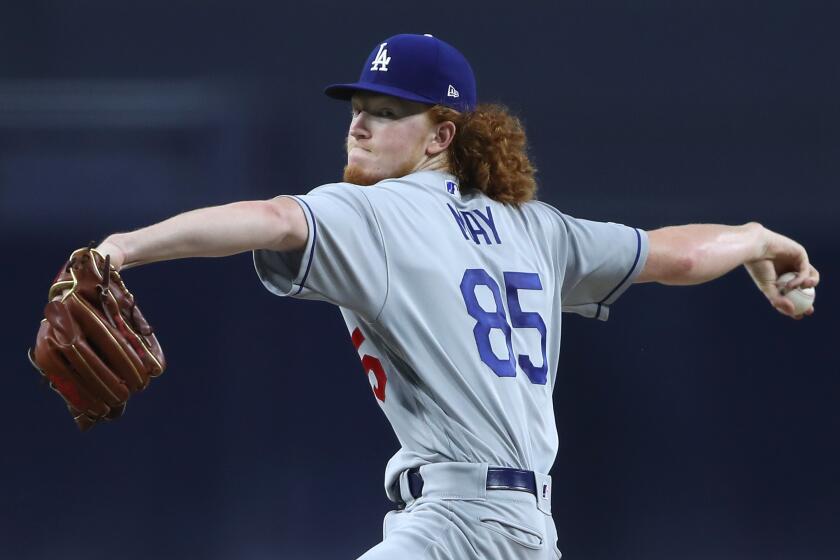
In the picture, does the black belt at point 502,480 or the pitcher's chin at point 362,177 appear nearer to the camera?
the black belt at point 502,480

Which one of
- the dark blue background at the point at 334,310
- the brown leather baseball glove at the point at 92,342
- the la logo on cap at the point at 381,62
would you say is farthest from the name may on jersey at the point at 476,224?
the dark blue background at the point at 334,310

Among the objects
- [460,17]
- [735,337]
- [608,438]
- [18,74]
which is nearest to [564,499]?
[608,438]

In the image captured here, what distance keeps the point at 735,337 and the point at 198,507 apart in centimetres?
156

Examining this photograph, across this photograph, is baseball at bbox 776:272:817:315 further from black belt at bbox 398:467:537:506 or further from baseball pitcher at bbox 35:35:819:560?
black belt at bbox 398:467:537:506

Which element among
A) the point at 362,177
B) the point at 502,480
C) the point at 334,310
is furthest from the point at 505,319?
the point at 334,310

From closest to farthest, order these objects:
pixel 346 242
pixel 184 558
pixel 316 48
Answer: pixel 346 242
pixel 184 558
pixel 316 48

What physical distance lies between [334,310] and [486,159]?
4.20ft

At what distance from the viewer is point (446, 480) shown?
67.3 inches

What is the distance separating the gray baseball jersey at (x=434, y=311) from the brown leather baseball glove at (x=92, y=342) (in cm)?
26

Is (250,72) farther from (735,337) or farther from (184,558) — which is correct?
(735,337)

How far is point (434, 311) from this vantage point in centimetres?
173

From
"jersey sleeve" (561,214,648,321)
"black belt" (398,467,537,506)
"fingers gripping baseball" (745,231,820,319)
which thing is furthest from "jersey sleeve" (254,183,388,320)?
"fingers gripping baseball" (745,231,820,319)

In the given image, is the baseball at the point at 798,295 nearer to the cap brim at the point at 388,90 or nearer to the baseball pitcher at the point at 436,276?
the baseball pitcher at the point at 436,276

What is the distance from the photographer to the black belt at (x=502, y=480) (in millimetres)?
1703
